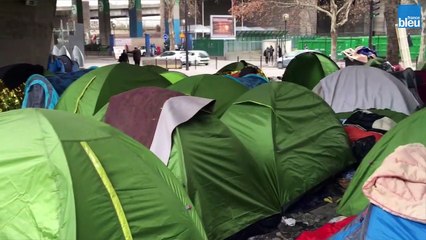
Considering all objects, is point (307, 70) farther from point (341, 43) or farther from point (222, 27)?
point (341, 43)

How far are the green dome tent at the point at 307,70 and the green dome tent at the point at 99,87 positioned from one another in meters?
4.45

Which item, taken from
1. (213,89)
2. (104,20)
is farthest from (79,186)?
(104,20)

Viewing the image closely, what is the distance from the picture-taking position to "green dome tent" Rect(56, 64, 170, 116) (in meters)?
7.19

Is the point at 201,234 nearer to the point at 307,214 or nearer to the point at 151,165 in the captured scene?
the point at 151,165

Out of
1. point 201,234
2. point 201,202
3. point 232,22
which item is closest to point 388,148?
point 201,202

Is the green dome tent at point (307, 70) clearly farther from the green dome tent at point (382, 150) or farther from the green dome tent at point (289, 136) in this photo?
the green dome tent at point (382, 150)

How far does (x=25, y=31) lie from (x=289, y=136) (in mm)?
13404

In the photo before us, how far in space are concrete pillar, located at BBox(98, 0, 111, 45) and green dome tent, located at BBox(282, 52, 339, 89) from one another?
43.7 metres

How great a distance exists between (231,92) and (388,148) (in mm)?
2622

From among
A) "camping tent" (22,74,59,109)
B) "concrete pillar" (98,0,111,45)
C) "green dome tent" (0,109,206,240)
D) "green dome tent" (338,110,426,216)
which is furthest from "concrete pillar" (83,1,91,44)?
"green dome tent" (0,109,206,240)

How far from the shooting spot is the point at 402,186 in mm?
3043

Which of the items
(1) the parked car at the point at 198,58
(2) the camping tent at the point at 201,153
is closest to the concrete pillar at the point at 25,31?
(2) the camping tent at the point at 201,153

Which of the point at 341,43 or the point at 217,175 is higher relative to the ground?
the point at 341,43

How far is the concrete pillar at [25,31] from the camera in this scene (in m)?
16.0
